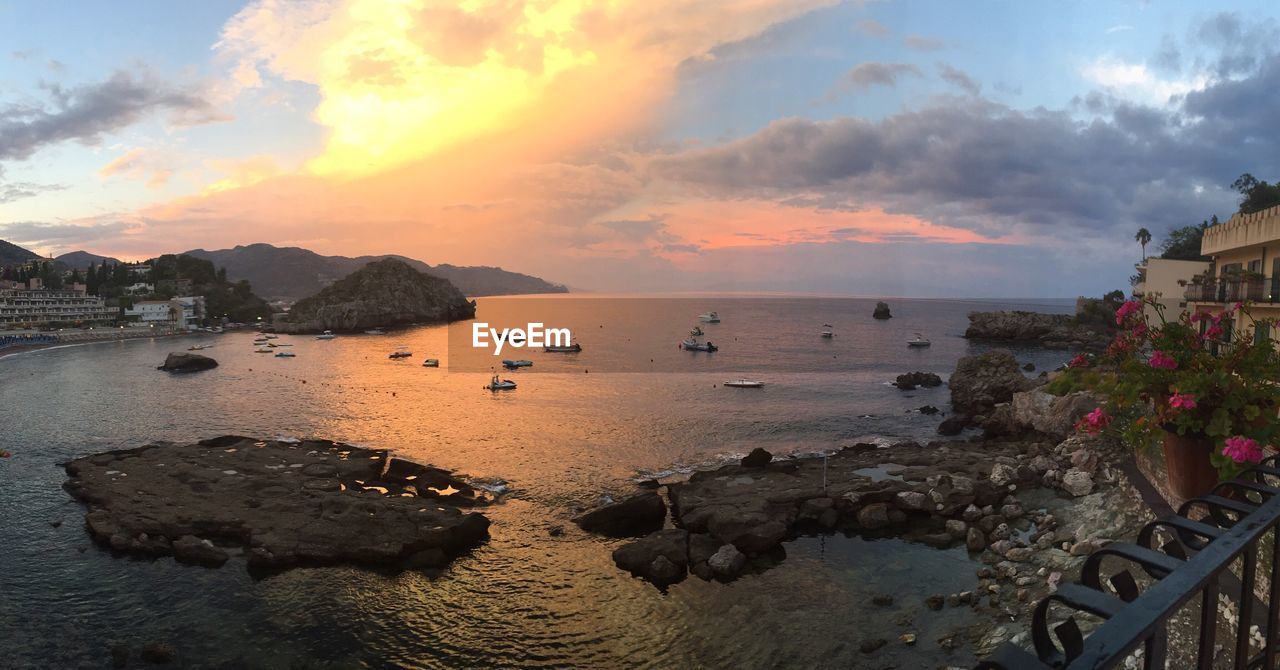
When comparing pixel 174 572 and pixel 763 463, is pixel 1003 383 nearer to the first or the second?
pixel 763 463

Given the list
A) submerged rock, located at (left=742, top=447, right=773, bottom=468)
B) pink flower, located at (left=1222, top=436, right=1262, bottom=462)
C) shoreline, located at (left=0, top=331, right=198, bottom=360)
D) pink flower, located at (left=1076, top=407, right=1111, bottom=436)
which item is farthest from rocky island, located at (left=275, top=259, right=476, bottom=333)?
pink flower, located at (left=1222, top=436, right=1262, bottom=462)

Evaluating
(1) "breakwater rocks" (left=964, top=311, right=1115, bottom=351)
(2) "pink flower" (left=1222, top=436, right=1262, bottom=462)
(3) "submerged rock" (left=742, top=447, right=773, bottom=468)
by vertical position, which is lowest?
(3) "submerged rock" (left=742, top=447, right=773, bottom=468)

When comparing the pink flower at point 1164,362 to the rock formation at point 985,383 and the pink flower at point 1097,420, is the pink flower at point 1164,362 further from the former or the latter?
the rock formation at point 985,383

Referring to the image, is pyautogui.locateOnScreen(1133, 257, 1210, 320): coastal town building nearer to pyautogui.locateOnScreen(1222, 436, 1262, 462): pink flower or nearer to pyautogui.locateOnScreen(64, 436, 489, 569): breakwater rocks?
pyautogui.locateOnScreen(1222, 436, 1262, 462): pink flower

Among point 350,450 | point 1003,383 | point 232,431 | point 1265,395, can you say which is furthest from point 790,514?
point 232,431

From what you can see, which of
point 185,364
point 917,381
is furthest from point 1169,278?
point 185,364

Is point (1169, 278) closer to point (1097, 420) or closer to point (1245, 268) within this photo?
point (1245, 268)

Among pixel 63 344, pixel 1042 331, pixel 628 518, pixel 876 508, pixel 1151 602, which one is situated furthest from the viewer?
pixel 1042 331
